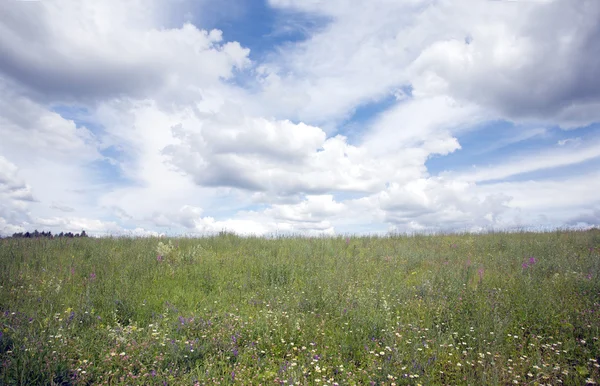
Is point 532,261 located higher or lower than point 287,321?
higher

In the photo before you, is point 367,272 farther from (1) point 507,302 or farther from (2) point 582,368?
(2) point 582,368

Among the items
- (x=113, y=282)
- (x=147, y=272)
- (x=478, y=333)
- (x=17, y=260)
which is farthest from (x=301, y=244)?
(x=17, y=260)

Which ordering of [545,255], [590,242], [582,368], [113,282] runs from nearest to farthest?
[582,368] → [113,282] → [545,255] → [590,242]

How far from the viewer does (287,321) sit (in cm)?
617

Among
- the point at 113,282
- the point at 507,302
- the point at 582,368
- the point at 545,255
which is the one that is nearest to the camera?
the point at 582,368

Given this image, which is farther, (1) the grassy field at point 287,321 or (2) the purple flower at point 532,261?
(2) the purple flower at point 532,261

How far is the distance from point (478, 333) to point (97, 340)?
6445mm

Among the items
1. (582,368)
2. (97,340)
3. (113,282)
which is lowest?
(582,368)

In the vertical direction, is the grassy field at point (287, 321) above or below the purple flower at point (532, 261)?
below

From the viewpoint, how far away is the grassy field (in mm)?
4719

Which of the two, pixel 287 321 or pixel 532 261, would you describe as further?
pixel 532 261

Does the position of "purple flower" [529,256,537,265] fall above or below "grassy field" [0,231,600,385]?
above

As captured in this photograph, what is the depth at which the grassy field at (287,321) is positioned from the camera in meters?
4.72

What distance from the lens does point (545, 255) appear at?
38.5ft
